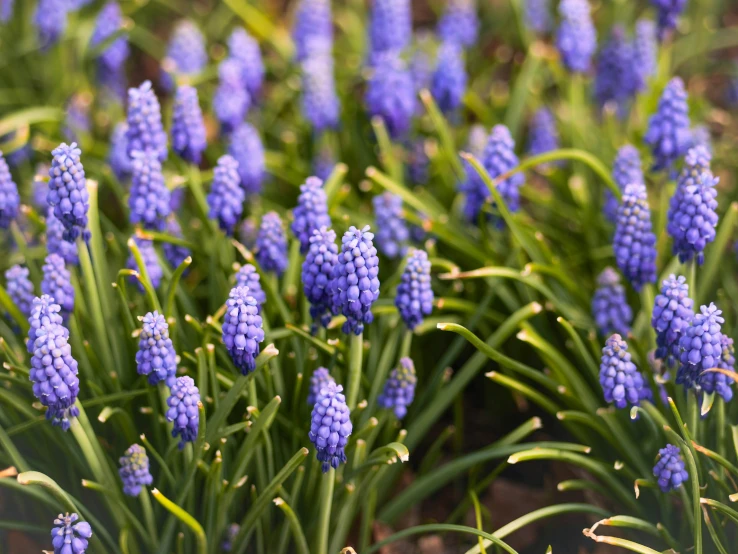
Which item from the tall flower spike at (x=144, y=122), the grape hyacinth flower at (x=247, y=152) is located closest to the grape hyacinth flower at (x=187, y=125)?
the tall flower spike at (x=144, y=122)

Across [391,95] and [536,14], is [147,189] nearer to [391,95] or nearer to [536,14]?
[391,95]

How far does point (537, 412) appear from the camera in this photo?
5.10 metres

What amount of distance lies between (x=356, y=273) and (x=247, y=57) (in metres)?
2.69

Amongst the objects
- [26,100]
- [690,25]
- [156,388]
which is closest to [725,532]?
Answer: [156,388]

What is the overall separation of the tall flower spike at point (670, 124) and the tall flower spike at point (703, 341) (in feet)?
4.44

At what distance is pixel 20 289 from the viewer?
4.02 m

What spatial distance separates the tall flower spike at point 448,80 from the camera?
5.43 m

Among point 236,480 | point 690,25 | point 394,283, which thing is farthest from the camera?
point 690,25

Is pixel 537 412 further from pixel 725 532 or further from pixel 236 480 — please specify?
pixel 236 480

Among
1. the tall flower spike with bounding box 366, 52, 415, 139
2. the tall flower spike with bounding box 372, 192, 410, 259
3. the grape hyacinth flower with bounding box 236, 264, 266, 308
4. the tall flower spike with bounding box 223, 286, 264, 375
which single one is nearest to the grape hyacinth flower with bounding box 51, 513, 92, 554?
the tall flower spike with bounding box 223, 286, 264, 375

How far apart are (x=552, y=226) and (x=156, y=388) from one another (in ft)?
9.25

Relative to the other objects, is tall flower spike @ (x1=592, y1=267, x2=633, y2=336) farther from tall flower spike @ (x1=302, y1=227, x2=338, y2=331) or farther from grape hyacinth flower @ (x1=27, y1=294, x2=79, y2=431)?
grape hyacinth flower @ (x1=27, y1=294, x2=79, y2=431)

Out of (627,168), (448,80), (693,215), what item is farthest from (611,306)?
(448,80)

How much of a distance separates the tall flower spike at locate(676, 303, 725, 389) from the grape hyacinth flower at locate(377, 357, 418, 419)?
3.91 feet
